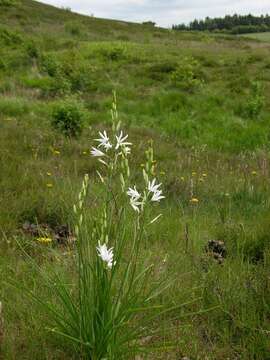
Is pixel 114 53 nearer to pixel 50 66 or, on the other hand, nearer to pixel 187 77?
pixel 50 66

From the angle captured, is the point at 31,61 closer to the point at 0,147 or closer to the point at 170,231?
the point at 0,147

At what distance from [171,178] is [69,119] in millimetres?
2751

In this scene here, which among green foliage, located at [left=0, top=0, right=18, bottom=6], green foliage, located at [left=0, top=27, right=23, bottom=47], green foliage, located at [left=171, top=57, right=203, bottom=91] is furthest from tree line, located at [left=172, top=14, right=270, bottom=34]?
green foliage, located at [left=171, top=57, right=203, bottom=91]

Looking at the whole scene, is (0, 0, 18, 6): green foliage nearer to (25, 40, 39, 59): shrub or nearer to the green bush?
(25, 40, 39, 59): shrub

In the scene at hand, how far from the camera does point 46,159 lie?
6.52 m

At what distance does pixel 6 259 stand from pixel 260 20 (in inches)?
3250

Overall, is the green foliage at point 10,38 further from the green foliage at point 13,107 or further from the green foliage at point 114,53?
the green foliage at point 13,107

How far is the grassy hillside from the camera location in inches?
104

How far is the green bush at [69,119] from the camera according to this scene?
8312 mm

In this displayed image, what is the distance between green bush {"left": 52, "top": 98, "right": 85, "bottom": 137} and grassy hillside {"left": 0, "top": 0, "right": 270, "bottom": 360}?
6 centimetres

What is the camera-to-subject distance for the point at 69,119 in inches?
329

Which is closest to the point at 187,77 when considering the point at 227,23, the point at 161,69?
the point at 161,69

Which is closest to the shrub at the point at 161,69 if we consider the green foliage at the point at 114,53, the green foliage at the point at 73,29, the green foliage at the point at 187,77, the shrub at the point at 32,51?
the green foliage at the point at 187,77

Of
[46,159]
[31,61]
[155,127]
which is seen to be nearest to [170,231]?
[46,159]
